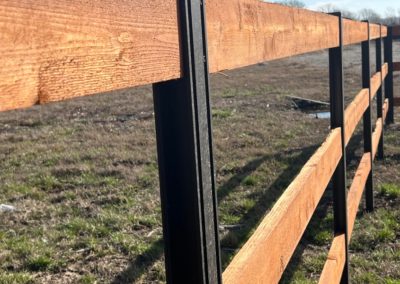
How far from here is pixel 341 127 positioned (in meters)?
3.72

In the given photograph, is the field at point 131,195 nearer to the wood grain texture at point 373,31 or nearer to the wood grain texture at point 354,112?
the wood grain texture at point 354,112

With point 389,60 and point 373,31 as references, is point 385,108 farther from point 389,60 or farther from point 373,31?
point 373,31

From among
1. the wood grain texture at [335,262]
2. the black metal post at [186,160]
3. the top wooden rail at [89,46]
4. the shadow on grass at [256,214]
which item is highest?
the top wooden rail at [89,46]

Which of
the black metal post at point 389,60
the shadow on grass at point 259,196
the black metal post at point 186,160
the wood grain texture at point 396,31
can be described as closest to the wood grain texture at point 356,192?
the shadow on grass at point 259,196

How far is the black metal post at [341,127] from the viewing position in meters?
3.65

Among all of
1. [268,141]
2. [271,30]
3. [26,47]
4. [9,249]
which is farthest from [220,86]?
[26,47]

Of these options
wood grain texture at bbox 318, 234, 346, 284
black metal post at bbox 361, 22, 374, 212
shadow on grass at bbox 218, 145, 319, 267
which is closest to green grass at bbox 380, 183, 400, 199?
black metal post at bbox 361, 22, 374, 212

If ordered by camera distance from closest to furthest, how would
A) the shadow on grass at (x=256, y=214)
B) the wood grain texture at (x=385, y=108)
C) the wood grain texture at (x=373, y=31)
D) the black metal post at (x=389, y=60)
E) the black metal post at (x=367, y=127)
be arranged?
the shadow on grass at (x=256, y=214)
the black metal post at (x=367, y=127)
the wood grain texture at (x=373, y=31)
the wood grain texture at (x=385, y=108)
the black metal post at (x=389, y=60)

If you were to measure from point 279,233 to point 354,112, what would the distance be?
115 inches

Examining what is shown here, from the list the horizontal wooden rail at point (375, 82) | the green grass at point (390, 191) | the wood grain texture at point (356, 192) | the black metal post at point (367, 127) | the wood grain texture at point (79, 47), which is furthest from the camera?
the horizontal wooden rail at point (375, 82)

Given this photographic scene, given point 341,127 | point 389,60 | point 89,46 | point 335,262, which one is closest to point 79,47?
point 89,46

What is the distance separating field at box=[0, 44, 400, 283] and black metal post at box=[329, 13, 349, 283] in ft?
2.45

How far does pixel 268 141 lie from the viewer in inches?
367

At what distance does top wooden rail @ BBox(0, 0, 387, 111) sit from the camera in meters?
0.80
